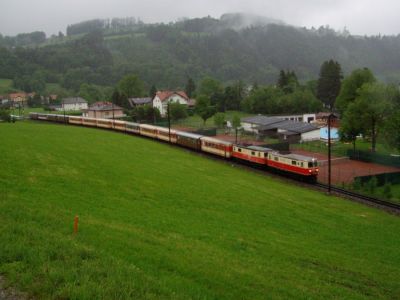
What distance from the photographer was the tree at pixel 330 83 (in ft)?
365

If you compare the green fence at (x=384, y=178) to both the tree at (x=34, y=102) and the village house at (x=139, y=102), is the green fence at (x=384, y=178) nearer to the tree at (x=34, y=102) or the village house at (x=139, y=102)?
the village house at (x=139, y=102)

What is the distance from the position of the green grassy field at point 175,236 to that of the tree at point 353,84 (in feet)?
142

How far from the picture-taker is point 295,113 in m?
99.2

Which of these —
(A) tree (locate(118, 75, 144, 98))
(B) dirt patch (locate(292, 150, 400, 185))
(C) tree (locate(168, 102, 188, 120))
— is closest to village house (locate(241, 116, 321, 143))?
(B) dirt patch (locate(292, 150, 400, 185))

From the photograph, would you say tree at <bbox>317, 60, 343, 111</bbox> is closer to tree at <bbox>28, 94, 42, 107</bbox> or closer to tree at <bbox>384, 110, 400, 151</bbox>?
tree at <bbox>384, 110, 400, 151</bbox>

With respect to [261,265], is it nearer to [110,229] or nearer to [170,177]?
[110,229]

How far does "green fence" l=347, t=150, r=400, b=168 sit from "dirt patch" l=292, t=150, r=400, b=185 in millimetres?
592

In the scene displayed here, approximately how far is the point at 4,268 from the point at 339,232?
17699 millimetres

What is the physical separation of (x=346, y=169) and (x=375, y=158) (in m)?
5.90

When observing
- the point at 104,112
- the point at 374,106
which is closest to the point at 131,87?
the point at 104,112

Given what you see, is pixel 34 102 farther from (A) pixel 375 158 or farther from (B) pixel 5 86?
(A) pixel 375 158

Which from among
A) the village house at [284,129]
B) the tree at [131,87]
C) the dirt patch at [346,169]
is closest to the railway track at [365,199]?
the dirt patch at [346,169]

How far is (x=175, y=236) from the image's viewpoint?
1652 centimetres

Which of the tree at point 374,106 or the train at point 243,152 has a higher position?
the tree at point 374,106
